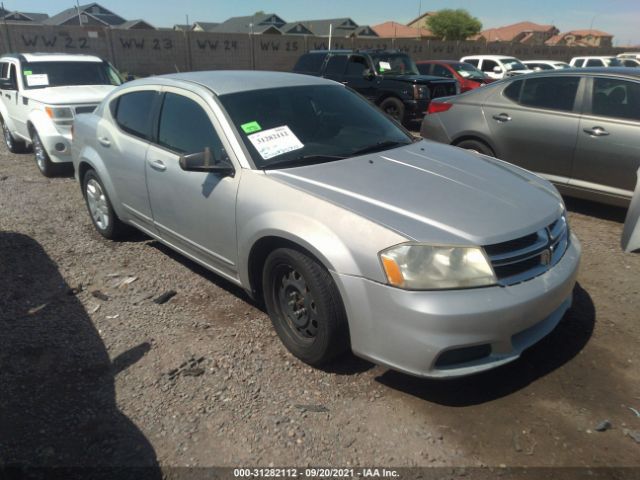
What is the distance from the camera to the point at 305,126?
346 centimetres

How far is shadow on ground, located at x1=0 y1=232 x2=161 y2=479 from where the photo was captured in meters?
2.36

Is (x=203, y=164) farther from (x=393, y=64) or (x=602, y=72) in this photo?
(x=393, y=64)

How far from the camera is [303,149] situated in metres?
3.28

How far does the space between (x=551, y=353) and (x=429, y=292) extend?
4.18ft

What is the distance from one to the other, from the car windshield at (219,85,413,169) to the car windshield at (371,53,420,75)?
8.33 meters

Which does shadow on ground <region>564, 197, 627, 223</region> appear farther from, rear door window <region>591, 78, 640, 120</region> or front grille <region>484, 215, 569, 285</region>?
front grille <region>484, 215, 569, 285</region>

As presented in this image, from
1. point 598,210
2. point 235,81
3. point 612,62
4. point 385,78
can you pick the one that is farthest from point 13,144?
point 612,62

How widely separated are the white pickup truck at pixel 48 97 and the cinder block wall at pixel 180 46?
16614 millimetres

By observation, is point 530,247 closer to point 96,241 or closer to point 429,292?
point 429,292

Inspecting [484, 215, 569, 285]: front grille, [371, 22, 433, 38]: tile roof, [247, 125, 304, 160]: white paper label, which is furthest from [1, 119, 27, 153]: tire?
[371, 22, 433, 38]: tile roof

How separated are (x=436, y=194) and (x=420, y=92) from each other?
8.72 metres

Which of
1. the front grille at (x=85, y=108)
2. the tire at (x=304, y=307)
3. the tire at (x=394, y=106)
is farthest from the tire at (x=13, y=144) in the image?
the tire at (x=304, y=307)

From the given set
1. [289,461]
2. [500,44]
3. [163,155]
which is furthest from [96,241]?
[500,44]

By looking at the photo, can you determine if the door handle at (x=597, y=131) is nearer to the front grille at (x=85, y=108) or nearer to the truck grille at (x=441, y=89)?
the truck grille at (x=441, y=89)
